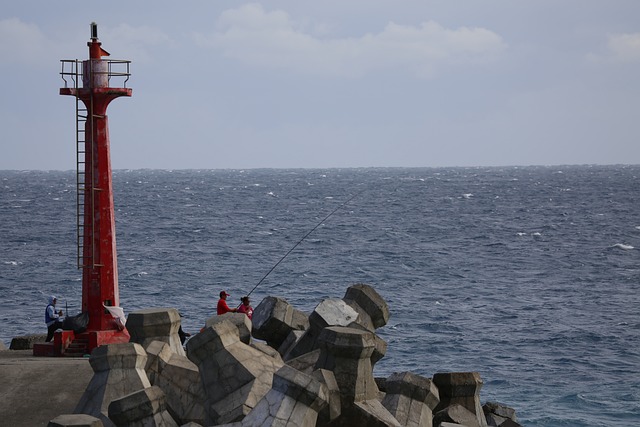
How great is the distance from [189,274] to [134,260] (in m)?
5.39

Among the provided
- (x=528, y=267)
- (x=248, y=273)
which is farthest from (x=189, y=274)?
(x=528, y=267)

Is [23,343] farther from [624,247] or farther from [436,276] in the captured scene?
[624,247]

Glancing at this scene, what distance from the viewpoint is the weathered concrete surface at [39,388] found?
9305 millimetres

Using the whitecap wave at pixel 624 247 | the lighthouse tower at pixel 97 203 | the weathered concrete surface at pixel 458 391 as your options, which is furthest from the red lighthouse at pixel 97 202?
the whitecap wave at pixel 624 247

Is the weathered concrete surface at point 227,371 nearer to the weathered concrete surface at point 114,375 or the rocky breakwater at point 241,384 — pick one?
the rocky breakwater at point 241,384

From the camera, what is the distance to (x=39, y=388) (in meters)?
10.1

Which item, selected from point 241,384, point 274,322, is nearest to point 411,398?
point 241,384

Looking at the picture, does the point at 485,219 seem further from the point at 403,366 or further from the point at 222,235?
the point at 403,366

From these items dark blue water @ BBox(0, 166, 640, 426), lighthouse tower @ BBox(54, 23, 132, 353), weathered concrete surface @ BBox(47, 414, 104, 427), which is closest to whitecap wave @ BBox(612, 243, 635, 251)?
dark blue water @ BBox(0, 166, 640, 426)

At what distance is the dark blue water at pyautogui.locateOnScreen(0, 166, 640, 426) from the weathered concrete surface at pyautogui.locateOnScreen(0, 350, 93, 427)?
26.6 ft

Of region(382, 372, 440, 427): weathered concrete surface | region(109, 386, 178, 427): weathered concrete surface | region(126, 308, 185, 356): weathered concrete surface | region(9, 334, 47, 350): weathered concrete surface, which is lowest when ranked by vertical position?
region(9, 334, 47, 350): weathered concrete surface

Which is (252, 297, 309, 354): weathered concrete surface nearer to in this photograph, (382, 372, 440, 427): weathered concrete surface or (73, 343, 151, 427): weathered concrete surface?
(382, 372, 440, 427): weathered concrete surface

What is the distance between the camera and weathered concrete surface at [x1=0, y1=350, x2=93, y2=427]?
9.30m

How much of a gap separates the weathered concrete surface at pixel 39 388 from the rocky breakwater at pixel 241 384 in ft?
2.79
